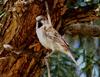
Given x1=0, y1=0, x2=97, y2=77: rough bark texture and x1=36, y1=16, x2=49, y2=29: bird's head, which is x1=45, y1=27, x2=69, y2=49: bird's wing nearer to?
x1=36, y1=16, x2=49, y2=29: bird's head

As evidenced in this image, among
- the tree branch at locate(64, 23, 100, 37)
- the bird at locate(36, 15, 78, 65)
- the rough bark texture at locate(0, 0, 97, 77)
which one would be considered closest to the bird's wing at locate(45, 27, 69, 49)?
the bird at locate(36, 15, 78, 65)

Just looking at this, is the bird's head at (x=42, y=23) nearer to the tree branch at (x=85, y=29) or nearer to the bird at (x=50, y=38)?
the bird at (x=50, y=38)

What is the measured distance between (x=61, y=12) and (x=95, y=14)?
0.11m

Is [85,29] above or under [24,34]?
under

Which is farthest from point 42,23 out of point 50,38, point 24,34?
point 24,34

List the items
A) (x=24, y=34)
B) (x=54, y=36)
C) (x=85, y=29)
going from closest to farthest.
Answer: (x=54, y=36)
(x=24, y=34)
(x=85, y=29)

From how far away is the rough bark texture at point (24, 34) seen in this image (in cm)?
113

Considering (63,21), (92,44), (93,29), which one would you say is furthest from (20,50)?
(92,44)

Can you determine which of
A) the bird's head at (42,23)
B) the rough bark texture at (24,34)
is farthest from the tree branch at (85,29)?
the bird's head at (42,23)

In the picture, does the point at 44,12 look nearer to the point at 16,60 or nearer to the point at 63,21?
the point at 63,21

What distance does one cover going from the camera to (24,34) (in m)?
1.19

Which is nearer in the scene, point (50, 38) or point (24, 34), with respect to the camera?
point (50, 38)

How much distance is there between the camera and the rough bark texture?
1.13 meters

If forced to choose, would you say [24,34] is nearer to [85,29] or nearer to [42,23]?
[42,23]
